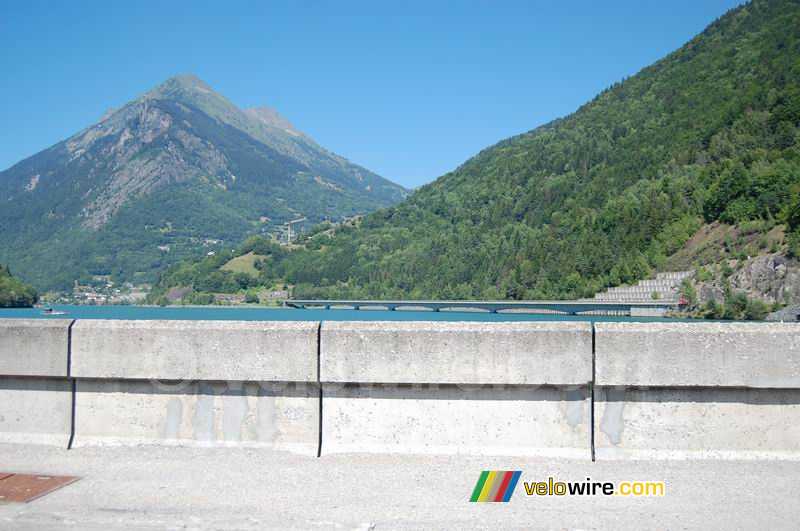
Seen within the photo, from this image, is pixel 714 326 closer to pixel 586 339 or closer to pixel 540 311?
pixel 586 339

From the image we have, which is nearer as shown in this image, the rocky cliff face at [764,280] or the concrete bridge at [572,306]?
the rocky cliff face at [764,280]

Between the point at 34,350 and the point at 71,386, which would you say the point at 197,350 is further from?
the point at 34,350

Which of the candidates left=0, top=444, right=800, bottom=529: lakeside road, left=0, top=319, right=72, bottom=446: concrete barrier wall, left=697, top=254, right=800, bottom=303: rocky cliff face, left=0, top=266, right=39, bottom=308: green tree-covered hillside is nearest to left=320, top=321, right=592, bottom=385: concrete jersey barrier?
left=0, top=444, right=800, bottom=529: lakeside road

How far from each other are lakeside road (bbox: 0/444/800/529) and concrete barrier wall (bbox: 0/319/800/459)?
20 centimetres

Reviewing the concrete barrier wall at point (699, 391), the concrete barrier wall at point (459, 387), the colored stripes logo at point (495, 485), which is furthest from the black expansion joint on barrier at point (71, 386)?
the concrete barrier wall at point (699, 391)

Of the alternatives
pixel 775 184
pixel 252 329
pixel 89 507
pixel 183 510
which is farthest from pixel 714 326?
pixel 775 184

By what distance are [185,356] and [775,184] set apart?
146 m

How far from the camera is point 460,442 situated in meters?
7.62

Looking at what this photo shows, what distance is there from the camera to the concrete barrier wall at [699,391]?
7371 mm

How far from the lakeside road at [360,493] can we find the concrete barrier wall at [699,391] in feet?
0.64

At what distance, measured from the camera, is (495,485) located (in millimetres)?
6918

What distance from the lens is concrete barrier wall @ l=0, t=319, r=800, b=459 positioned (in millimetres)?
7426

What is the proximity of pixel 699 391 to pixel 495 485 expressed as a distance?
7.03 feet

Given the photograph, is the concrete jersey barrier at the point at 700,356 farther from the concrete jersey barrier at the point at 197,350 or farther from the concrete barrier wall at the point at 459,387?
the concrete jersey barrier at the point at 197,350
